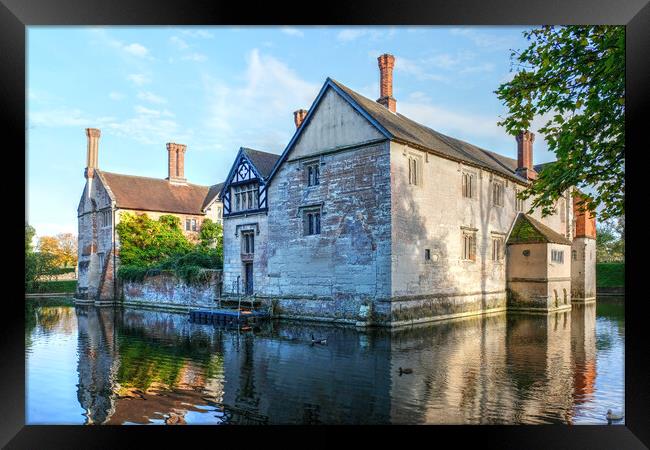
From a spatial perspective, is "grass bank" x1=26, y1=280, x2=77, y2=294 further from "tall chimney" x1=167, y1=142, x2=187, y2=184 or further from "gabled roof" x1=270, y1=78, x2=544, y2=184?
"gabled roof" x1=270, y1=78, x2=544, y2=184

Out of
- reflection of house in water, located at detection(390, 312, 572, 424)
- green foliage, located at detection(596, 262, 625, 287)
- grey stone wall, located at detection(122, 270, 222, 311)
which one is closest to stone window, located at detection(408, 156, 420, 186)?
reflection of house in water, located at detection(390, 312, 572, 424)

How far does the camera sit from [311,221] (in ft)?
70.4

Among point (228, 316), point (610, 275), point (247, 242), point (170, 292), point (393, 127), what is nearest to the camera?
point (393, 127)

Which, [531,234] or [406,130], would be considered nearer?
[406,130]

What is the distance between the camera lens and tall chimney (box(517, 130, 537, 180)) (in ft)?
96.7

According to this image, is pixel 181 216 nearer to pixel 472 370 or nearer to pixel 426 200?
pixel 426 200

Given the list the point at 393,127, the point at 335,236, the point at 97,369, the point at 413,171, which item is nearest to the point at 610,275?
the point at 413,171

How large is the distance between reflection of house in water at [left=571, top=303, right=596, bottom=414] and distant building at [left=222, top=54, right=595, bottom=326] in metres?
3.87

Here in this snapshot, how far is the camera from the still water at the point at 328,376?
7.79 m

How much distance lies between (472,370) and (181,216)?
30.9m

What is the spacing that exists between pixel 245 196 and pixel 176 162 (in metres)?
17.5

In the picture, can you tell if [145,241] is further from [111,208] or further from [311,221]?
[311,221]

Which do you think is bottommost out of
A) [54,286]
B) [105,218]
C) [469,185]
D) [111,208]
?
[54,286]
